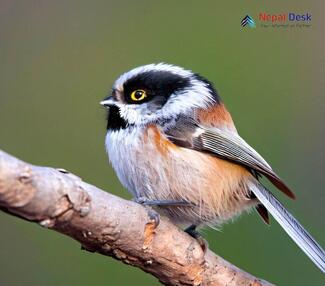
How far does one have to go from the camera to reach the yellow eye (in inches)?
111

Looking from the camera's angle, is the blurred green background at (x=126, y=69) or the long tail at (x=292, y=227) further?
the blurred green background at (x=126, y=69)

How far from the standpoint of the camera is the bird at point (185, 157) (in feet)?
8.54

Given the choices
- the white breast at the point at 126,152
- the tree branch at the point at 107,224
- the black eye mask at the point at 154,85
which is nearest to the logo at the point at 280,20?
the black eye mask at the point at 154,85

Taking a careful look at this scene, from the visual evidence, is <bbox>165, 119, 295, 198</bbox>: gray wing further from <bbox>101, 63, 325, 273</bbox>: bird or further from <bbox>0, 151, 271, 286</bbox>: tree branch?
<bbox>0, 151, 271, 286</bbox>: tree branch

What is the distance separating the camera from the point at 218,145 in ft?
8.80

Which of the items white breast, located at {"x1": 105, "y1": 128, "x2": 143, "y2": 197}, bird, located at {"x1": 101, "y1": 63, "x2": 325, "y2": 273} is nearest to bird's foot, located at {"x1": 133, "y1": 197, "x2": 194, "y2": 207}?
bird, located at {"x1": 101, "y1": 63, "x2": 325, "y2": 273}

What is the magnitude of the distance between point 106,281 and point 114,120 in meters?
1.29

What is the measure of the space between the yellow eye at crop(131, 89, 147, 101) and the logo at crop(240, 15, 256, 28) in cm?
163

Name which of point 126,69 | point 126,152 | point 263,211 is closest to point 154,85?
→ point 126,152

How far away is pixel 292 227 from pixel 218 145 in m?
0.45

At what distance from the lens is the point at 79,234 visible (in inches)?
76.0

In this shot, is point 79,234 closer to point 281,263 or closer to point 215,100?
point 215,100

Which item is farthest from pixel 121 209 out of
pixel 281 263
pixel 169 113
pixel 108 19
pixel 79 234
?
pixel 108 19

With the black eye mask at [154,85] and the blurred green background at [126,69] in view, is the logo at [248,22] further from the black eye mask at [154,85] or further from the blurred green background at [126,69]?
the black eye mask at [154,85]
